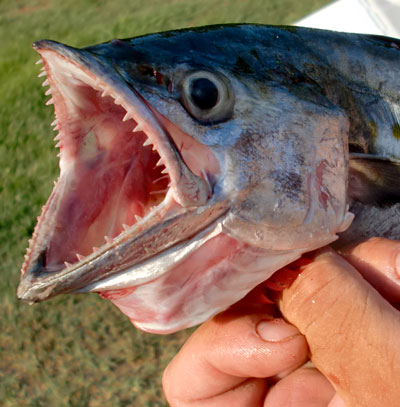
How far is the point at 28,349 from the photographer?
412 centimetres

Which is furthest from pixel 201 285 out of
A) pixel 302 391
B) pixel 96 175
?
pixel 302 391

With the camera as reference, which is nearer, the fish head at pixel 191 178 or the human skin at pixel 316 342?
the fish head at pixel 191 178

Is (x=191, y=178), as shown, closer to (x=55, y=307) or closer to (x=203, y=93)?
(x=203, y=93)

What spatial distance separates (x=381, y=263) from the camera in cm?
183

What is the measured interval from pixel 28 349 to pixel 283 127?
11.0 ft

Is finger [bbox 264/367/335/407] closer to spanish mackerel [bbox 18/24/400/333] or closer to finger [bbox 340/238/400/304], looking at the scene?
finger [bbox 340/238/400/304]

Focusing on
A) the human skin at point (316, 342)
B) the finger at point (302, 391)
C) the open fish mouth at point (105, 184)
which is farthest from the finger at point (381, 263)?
the open fish mouth at point (105, 184)

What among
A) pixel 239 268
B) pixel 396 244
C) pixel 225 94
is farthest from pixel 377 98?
pixel 239 268

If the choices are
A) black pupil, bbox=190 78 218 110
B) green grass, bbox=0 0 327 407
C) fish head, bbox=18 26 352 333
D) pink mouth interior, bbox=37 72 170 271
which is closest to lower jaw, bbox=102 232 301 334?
fish head, bbox=18 26 352 333

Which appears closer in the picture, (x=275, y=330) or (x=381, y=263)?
(x=381, y=263)

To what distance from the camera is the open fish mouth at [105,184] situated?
1.42 m

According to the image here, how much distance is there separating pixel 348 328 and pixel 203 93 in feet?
3.02

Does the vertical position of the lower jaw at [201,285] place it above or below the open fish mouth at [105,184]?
below

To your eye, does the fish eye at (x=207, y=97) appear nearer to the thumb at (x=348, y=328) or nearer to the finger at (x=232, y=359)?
the thumb at (x=348, y=328)
